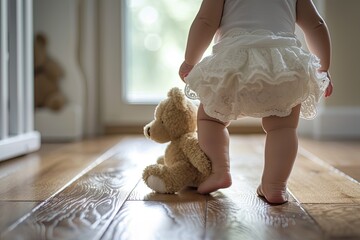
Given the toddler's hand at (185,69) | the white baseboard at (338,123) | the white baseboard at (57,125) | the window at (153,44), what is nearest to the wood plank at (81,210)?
the toddler's hand at (185,69)

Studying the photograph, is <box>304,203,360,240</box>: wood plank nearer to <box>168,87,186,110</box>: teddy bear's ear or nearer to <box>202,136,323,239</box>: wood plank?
<box>202,136,323,239</box>: wood plank

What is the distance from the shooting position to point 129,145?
189cm

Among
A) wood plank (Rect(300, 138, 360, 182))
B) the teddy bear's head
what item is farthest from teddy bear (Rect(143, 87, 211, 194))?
wood plank (Rect(300, 138, 360, 182))

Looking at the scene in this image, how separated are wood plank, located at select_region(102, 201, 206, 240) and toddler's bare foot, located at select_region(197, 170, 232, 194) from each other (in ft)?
0.20

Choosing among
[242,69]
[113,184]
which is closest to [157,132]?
[113,184]

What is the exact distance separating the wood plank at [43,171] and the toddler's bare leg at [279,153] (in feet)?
1.34

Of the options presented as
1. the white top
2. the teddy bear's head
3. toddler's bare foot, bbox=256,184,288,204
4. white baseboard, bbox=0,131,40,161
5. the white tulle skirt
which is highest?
the white top

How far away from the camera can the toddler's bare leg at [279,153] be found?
0.91 meters

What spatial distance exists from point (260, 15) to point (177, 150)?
0.31 m

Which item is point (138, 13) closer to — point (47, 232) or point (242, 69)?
point (242, 69)

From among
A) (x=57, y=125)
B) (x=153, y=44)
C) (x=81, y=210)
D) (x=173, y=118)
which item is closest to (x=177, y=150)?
(x=173, y=118)

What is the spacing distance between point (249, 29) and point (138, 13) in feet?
5.16

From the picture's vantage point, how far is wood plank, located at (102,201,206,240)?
698 mm

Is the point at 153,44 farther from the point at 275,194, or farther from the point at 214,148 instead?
the point at 275,194
